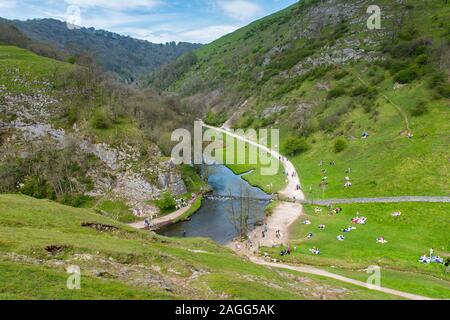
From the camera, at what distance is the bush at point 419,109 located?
377 feet

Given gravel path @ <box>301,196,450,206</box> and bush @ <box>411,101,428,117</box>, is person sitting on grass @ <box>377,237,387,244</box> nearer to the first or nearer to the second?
gravel path @ <box>301,196,450,206</box>

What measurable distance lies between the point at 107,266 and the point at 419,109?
4466 inches

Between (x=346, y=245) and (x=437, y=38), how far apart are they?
12762 centimetres

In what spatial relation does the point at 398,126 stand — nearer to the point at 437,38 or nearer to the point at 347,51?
the point at 437,38

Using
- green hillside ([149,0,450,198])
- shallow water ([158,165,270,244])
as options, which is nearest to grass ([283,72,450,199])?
green hillside ([149,0,450,198])

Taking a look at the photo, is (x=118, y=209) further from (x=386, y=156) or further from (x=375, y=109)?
(x=375, y=109)

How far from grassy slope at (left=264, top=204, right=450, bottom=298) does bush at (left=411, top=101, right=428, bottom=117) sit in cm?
4696

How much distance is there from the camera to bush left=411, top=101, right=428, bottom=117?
114938 millimetres

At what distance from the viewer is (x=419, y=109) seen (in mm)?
115688

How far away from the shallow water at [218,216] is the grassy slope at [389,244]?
14.8 m

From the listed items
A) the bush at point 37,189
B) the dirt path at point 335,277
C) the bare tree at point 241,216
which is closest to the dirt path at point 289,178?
the bare tree at point 241,216

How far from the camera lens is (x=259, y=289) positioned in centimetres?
3281

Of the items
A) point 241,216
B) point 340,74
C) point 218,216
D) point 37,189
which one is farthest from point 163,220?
point 340,74
